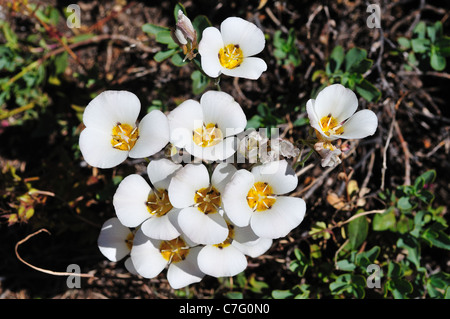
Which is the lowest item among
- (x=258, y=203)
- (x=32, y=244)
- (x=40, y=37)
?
(x=32, y=244)

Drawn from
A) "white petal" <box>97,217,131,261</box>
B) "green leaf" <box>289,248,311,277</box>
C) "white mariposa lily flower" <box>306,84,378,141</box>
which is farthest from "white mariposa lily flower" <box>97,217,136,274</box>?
"white mariposa lily flower" <box>306,84,378,141</box>

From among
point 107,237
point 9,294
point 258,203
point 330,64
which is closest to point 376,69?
point 330,64

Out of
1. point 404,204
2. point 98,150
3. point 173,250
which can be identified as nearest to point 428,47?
point 404,204

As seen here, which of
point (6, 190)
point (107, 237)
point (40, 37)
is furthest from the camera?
point (40, 37)

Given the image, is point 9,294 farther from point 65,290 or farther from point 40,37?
point 40,37

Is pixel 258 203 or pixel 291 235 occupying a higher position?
pixel 258 203

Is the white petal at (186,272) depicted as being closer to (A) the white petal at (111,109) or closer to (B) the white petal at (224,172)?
(B) the white petal at (224,172)

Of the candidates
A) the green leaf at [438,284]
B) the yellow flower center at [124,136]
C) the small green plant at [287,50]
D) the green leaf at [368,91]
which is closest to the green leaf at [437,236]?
the green leaf at [438,284]

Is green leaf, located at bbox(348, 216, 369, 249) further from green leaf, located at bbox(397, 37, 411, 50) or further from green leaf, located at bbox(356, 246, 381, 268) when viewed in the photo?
green leaf, located at bbox(397, 37, 411, 50)
